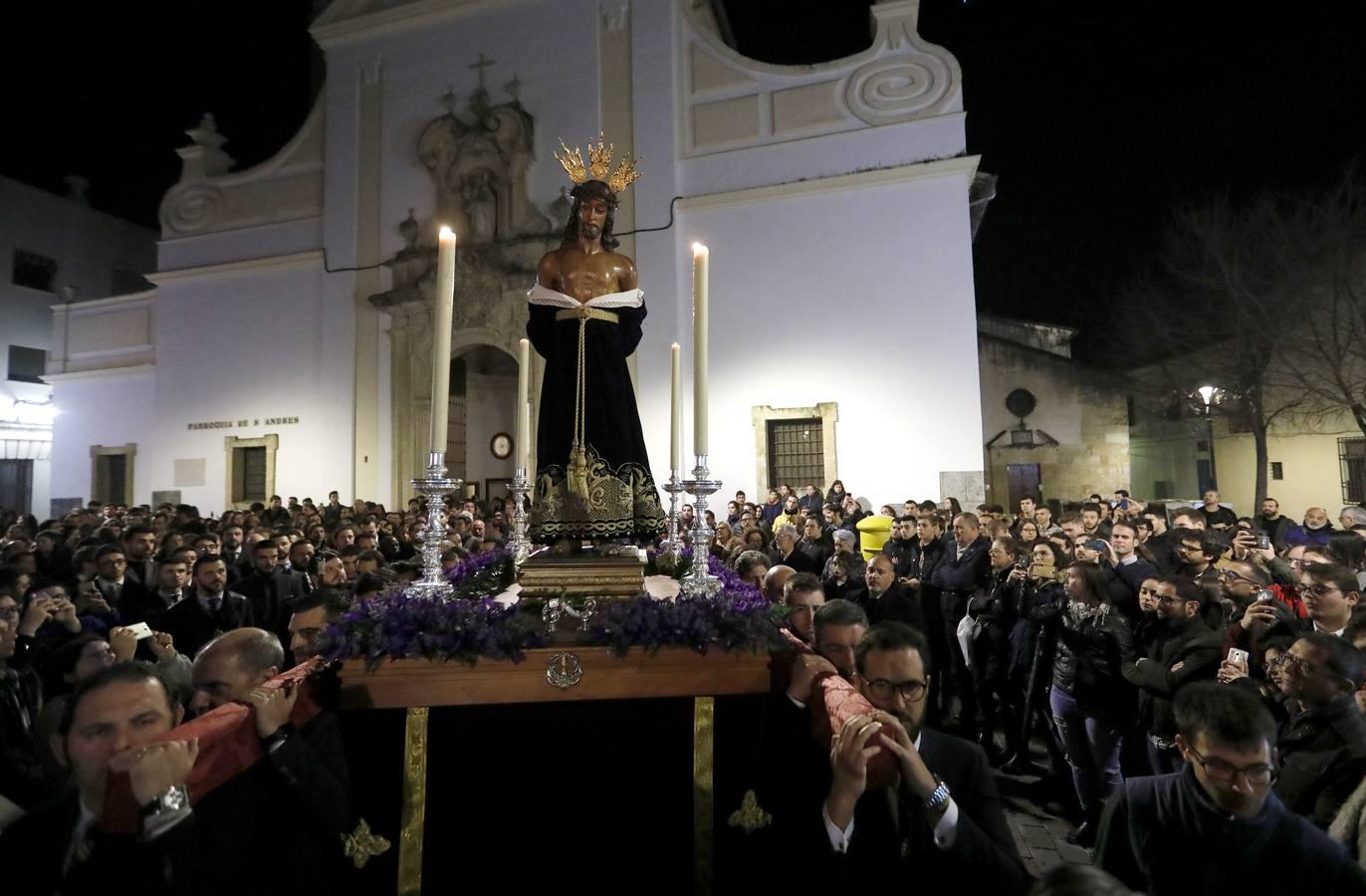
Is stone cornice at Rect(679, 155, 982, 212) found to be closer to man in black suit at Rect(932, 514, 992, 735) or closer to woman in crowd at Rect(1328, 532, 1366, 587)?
man in black suit at Rect(932, 514, 992, 735)

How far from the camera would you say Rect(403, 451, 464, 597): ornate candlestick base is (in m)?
2.54

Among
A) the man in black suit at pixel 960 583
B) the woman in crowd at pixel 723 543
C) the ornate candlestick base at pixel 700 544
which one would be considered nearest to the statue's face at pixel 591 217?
Result: the ornate candlestick base at pixel 700 544

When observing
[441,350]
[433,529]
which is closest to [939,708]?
[433,529]

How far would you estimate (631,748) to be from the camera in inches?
90.7

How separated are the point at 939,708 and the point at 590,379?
465cm

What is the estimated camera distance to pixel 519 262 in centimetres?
1561

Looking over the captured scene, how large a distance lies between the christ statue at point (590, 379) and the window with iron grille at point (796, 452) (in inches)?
425

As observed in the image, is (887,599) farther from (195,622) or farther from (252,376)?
(252,376)

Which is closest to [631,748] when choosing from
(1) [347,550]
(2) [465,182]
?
(1) [347,550]

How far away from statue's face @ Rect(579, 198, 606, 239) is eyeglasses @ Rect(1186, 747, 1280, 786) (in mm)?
2938

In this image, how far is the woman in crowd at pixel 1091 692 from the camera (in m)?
4.16

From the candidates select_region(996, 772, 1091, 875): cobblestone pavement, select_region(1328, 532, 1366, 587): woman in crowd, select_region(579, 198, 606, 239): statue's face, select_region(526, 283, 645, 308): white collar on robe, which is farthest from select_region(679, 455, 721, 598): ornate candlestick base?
select_region(1328, 532, 1366, 587): woman in crowd

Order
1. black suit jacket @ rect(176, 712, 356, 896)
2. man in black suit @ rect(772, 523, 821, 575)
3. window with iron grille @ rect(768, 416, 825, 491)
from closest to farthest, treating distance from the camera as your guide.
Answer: black suit jacket @ rect(176, 712, 356, 896)
man in black suit @ rect(772, 523, 821, 575)
window with iron grille @ rect(768, 416, 825, 491)

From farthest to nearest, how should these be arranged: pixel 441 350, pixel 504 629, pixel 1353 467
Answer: pixel 1353 467
pixel 441 350
pixel 504 629
